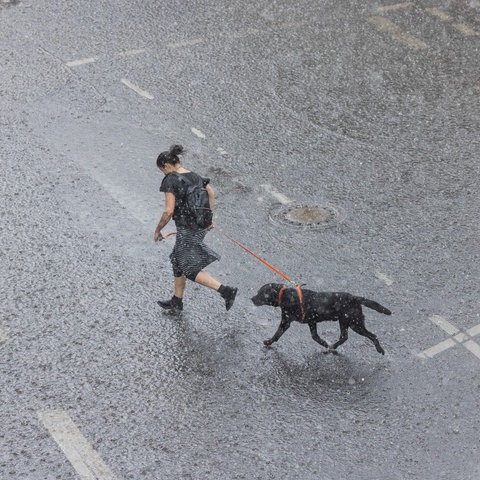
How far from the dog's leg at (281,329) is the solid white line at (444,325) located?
1412 millimetres

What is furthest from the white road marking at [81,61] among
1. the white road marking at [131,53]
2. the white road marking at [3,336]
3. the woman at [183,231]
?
the white road marking at [3,336]

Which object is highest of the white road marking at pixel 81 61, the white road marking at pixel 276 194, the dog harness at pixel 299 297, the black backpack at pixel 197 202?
the black backpack at pixel 197 202

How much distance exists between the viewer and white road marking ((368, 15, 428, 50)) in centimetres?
1335

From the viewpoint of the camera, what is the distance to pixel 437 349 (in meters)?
7.57

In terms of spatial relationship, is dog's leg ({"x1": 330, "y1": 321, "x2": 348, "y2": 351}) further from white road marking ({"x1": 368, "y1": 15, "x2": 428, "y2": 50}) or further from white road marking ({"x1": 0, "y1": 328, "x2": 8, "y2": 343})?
white road marking ({"x1": 368, "y1": 15, "x2": 428, "y2": 50})

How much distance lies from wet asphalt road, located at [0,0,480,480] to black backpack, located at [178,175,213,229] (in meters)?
0.98

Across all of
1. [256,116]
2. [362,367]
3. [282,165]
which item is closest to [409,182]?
[282,165]

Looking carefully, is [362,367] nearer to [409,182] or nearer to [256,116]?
[409,182]

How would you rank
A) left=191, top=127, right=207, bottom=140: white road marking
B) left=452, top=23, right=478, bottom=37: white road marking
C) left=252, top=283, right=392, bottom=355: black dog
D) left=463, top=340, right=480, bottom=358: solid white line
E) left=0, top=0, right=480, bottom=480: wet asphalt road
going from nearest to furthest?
1. left=0, top=0, right=480, bottom=480: wet asphalt road
2. left=252, top=283, right=392, bottom=355: black dog
3. left=463, top=340, right=480, bottom=358: solid white line
4. left=191, top=127, right=207, bottom=140: white road marking
5. left=452, top=23, right=478, bottom=37: white road marking

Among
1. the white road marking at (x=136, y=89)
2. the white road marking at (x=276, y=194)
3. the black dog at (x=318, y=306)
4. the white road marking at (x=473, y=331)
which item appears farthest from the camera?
the white road marking at (x=136, y=89)

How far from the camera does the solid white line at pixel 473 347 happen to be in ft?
24.7

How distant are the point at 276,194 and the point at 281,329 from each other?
2769 mm

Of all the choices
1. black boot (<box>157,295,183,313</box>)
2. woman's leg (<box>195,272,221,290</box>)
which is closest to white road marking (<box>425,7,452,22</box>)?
woman's leg (<box>195,272,221,290</box>)

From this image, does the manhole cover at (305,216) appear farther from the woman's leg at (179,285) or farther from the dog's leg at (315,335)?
the dog's leg at (315,335)
